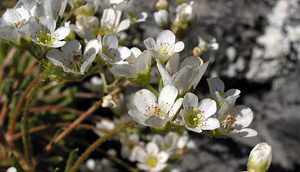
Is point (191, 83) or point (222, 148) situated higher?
point (191, 83)

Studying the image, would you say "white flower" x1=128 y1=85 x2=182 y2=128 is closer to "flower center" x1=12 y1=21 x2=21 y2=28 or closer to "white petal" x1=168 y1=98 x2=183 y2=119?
"white petal" x1=168 y1=98 x2=183 y2=119

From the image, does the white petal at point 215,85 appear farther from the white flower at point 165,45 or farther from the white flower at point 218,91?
the white flower at point 165,45

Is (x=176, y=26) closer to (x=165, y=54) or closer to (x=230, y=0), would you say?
(x=165, y=54)

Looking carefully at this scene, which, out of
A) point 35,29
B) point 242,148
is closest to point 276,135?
point 242,148

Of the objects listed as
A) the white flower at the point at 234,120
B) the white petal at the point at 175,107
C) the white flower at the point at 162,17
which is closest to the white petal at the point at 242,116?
the white flower at the point at 234,120

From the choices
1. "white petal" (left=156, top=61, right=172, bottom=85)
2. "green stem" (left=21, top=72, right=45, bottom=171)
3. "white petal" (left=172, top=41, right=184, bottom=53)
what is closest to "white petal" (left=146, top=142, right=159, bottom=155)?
"green stem" (left=21, top=72, right=45, bottom=171)

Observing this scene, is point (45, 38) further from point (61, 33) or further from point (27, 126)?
point (27, 126)
